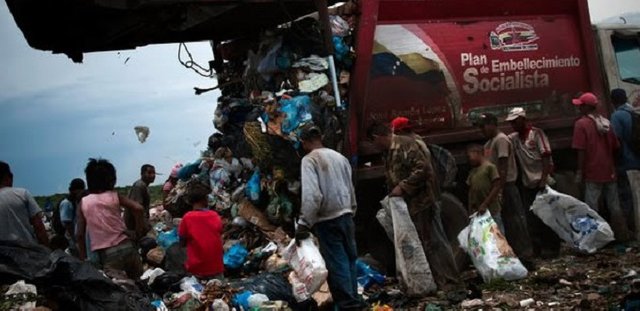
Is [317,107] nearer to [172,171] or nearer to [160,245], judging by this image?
[160,245]

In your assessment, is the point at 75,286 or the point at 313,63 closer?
the point at 75,286

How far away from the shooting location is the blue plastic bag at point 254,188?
7.39 m

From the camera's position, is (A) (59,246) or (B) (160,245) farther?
(A) (59,246)

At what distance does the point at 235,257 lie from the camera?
23.6ft

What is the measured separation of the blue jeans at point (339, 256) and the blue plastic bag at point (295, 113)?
3.91 feet

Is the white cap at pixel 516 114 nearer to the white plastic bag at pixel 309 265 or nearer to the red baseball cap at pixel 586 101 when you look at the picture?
the red baseball cap at pixel 586 101

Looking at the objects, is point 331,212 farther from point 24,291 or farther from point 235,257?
point 24,291

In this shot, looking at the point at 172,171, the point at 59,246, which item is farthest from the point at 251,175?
the point at 59,246

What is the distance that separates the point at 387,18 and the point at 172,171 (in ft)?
11.5

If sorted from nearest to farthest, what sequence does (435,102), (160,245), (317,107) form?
(317,107) → (435,102) → (160,245)

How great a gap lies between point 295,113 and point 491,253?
2047 mm

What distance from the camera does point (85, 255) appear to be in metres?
5.87

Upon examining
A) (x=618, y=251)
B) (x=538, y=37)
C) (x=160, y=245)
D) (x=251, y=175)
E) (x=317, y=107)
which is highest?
(x=538, y=37)

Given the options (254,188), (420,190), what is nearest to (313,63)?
(254,188)
